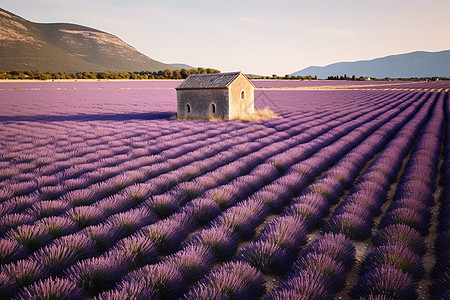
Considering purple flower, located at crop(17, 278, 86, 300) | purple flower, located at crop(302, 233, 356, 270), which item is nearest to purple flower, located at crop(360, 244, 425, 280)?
purple flower, located at crop(302, 233, 356, 270)

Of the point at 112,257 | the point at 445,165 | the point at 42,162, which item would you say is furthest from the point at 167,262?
the point at 445,165

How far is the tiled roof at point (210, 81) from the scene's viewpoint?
16.1 meters

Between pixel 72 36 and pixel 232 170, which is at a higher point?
pixel 72 36

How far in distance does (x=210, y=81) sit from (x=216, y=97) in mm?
1197

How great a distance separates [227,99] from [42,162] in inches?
417

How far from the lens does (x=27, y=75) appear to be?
160 ft

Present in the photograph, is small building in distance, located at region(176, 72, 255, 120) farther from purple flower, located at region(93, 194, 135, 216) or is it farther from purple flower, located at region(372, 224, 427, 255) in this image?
purple flower, located at region(372, 224, 427, 255)

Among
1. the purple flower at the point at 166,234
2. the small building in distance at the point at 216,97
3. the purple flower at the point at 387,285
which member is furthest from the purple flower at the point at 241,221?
the small building in distance at the point at 216,97

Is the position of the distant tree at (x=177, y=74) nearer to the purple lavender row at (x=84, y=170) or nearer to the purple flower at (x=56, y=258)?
the purple lavender row at (x=84, y=170)

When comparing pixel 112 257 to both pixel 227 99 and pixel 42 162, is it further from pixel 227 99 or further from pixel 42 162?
pixel 227 99

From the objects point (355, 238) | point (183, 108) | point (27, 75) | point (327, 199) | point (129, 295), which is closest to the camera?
point (129, 295)

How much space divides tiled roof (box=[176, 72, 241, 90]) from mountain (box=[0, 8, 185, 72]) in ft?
190

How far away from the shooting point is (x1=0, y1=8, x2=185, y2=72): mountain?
215 feet

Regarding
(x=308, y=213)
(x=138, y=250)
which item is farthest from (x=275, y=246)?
(x=138, y=250)
